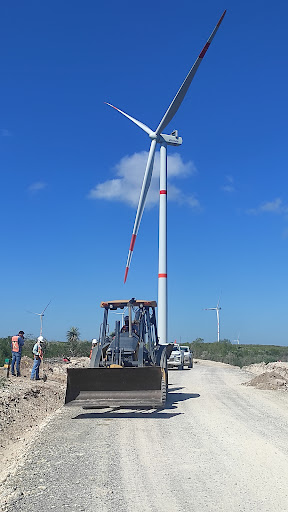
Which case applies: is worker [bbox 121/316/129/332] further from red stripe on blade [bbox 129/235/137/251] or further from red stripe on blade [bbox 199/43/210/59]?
red stripe on blade [bbox 199/43/210/59]

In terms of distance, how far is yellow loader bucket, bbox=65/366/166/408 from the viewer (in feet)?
38.1

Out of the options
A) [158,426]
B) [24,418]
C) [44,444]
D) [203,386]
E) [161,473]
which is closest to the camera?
[161,473]

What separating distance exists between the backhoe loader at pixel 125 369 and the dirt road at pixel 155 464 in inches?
16.9

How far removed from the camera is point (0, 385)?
14820mm

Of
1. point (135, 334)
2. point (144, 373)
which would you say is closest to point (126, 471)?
point (144, 373)

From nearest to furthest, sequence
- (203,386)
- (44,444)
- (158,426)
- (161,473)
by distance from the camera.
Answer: (161,473) → (44,444) → (158,426) → (203,386)

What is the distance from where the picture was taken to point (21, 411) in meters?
12.2

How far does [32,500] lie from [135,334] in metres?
8.49

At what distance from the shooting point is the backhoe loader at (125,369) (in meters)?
11.6

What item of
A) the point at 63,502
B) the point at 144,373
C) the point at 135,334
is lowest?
the point at 63,502

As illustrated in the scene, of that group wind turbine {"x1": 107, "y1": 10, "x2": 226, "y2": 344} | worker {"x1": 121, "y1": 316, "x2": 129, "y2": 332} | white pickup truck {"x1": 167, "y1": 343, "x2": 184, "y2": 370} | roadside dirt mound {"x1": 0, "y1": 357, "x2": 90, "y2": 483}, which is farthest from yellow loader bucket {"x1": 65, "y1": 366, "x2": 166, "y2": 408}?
white pickup truck {"x1": 167, "y1": 343, "x2": 184, "y2": 370}

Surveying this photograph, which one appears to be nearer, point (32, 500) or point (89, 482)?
point (32, 500)

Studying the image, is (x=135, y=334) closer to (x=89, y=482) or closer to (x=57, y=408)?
(x=57, y=408)

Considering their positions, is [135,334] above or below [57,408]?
above
